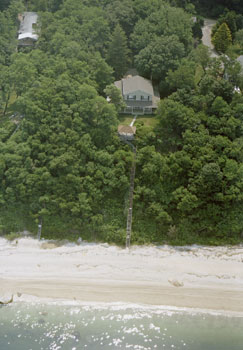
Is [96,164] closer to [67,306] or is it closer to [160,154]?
[160,154]

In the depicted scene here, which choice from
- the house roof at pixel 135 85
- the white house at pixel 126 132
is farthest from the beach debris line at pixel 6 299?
the house roof at pixel 135 85

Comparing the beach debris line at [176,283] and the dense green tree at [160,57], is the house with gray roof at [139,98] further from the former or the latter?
the beach debris line at [176,283]

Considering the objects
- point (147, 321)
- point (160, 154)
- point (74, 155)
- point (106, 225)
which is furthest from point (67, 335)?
point (160, 154)

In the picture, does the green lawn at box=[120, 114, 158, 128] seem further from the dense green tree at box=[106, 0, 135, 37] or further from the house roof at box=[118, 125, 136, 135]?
the dense green tree at box=[106, 0, 135, 37]

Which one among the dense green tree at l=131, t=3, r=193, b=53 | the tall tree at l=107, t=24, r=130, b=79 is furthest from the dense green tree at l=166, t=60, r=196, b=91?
the tall tree at l=107, t=24, r=130, b=79

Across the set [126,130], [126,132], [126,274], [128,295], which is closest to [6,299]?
[128,295]

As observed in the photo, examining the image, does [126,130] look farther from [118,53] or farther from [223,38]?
[223,38]
